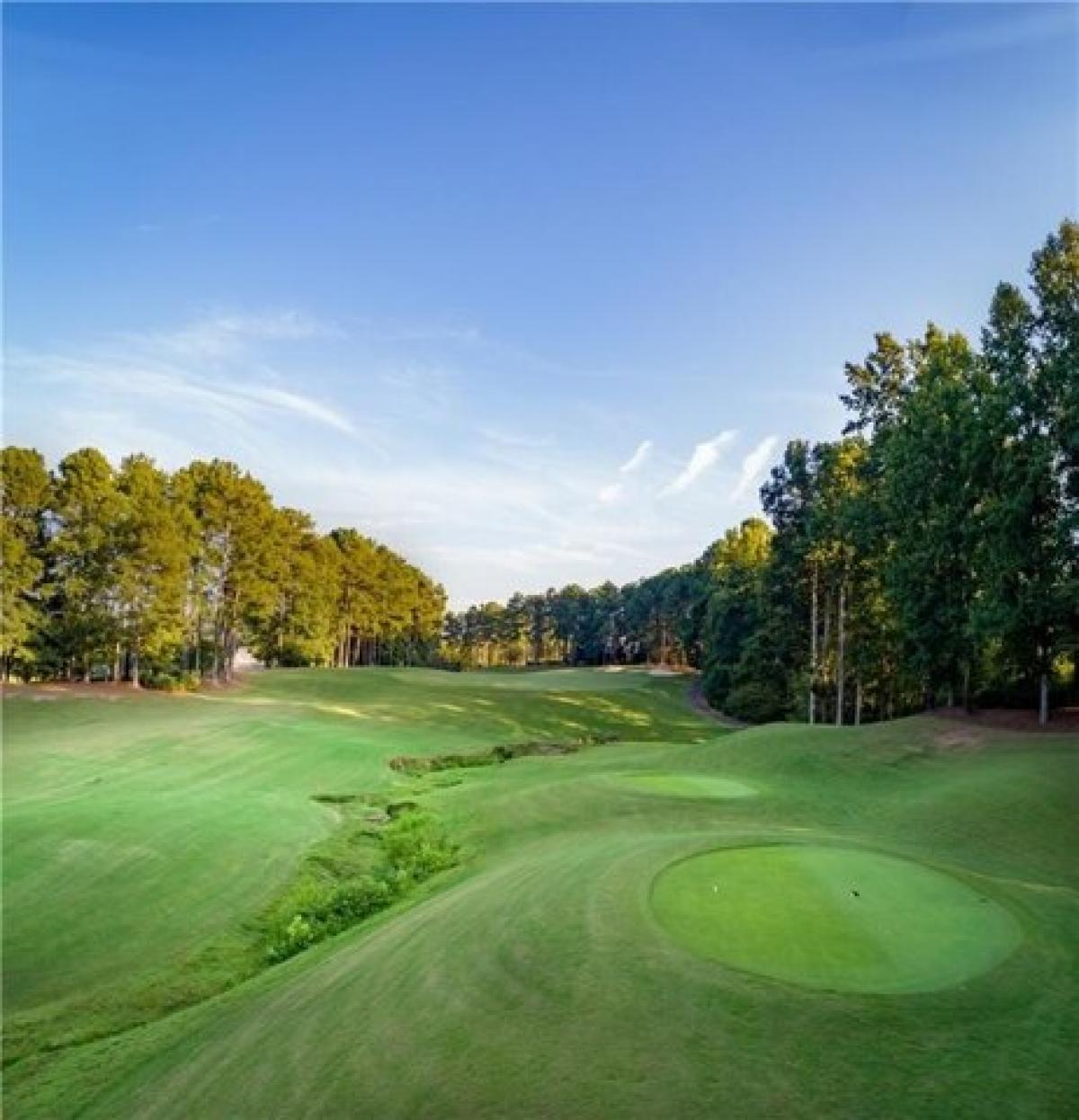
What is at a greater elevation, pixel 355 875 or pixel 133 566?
pixel 133 566

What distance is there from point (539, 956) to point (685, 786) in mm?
14167

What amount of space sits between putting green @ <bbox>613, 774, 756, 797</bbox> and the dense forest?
11670mm

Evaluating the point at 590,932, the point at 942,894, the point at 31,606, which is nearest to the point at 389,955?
the point at 590,932

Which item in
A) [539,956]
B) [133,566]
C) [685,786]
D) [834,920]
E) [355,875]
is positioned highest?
[133,566]

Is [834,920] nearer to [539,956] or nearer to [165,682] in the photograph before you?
[539,956]

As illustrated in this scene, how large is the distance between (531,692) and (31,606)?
95.9 ft

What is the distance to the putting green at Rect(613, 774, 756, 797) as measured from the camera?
20.7m

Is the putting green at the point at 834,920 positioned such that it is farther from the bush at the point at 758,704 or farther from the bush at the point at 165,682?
the bush at the point at 165,682

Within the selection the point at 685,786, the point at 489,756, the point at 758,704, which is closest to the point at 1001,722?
the point at 685,786

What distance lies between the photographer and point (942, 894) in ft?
34.7

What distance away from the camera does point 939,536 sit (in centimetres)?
3222

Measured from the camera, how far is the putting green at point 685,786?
2072 cm

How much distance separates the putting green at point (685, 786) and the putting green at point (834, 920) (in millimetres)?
8578

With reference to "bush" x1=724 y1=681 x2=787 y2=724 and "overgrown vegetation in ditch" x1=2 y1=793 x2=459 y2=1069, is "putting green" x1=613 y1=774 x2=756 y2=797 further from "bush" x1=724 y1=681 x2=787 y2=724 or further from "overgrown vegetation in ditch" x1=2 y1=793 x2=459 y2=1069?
"bush" x1=724 y1=681 x2=787 y2=724
